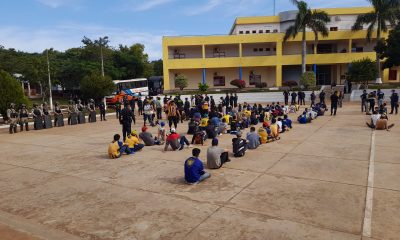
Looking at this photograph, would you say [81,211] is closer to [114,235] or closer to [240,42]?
[114,235]

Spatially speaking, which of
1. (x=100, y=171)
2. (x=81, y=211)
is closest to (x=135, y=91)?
(x=100, y=171)

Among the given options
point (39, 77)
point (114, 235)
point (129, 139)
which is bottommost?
point (114, 235)

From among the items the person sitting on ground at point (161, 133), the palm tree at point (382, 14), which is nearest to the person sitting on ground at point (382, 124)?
the person sitting on ground at point (161, 133)

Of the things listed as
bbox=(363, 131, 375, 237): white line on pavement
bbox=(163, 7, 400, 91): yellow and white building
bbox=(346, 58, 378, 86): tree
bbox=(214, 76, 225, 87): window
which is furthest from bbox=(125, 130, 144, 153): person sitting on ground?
bbox=(214, 76, 225, 87): window

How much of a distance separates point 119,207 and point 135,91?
38.9 m

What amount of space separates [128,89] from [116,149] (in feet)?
110

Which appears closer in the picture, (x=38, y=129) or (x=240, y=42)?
(x=38, y=129)

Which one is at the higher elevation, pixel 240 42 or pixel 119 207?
pixel 240 42

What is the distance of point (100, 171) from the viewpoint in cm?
956

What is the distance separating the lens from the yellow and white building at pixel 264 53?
4350 cm

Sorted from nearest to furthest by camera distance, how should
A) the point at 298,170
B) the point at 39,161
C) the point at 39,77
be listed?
the point at 298,170 → the point at 39,161 → the point at 39,77

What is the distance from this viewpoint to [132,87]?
44312 mm

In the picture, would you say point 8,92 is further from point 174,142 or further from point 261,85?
point 261,85

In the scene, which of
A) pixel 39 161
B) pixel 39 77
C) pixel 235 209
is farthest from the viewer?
pixel 39 77
